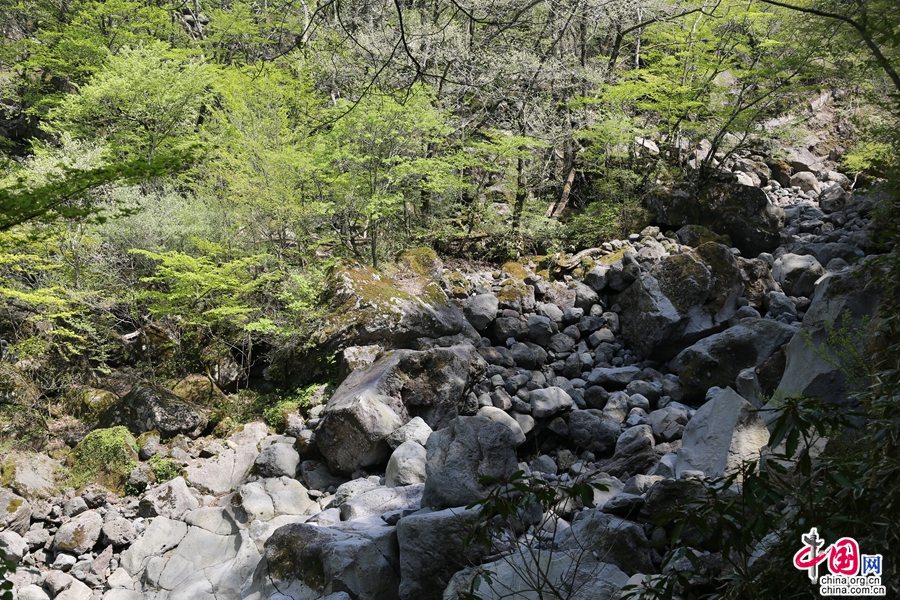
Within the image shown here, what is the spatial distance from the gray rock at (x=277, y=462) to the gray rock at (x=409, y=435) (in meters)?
1.35

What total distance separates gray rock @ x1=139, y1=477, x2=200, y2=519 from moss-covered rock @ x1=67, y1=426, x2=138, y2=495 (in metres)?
0.73

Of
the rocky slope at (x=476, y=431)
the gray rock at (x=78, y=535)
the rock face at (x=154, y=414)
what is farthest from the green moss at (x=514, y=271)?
the gray rock at (x=78, y=535)

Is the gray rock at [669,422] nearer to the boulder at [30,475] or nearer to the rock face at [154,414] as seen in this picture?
the rock face at [154,414]

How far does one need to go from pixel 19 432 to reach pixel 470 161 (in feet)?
28.8

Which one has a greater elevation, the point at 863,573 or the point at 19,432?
the point at 863,573

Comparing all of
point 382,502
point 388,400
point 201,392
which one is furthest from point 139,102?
point 382,502

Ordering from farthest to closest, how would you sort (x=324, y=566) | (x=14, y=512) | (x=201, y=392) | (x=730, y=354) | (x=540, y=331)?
1. (x=540, y=331)
2. (x=201, y=392)
3. (x=730, y=354)
4. (x=14, y=512)
5. (x=324, y=566)

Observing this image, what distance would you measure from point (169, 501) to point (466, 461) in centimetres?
417

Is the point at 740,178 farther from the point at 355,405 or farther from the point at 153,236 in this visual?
the point at 153,236

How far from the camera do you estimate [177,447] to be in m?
7.76

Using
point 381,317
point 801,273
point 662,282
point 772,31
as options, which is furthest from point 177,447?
point 772,31

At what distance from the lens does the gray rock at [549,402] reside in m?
7.25

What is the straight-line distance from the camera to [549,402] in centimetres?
729

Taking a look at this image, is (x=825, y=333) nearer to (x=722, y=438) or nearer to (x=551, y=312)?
(x=722, y=438)
